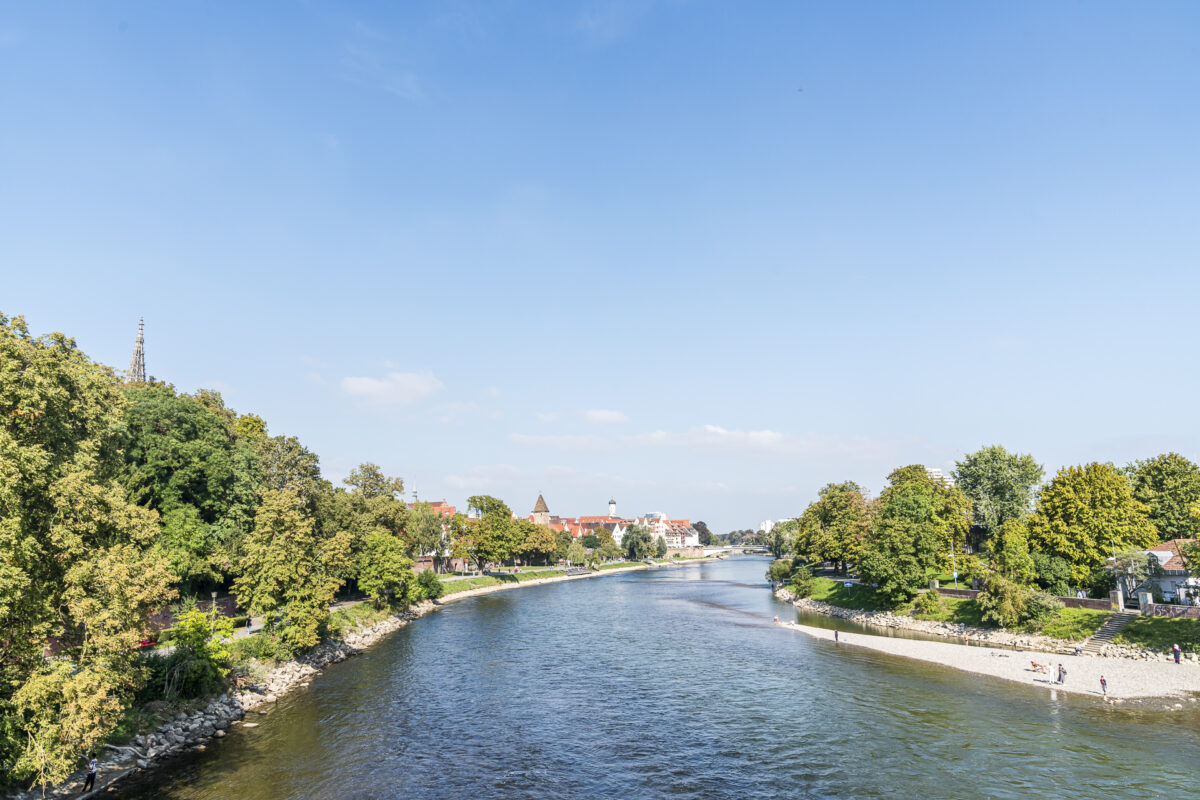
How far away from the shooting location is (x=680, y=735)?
1443 inches

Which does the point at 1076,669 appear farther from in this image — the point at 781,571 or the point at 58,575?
the point at 781,571

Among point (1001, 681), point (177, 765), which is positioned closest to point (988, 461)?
point (1001, 681)

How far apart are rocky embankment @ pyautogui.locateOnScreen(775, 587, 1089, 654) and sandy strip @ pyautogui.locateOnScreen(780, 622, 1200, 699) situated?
1.98 m

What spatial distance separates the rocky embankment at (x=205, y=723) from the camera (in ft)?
95.9

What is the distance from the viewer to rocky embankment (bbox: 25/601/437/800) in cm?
2922

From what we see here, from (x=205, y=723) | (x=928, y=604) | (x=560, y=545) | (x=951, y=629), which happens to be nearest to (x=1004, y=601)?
(x=951, y=629)

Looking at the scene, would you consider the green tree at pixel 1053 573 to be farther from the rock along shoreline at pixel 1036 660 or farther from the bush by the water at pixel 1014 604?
the rock along shoreline at pixel 1036 660

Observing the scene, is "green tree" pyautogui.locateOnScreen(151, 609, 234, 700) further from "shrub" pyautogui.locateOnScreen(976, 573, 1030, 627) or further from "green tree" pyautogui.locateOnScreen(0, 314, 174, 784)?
"shrub" pyautogui.locateOnScreen(976, 573, 1030, 627)

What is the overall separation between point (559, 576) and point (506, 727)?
11538 centimetres

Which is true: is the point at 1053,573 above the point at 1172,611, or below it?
above

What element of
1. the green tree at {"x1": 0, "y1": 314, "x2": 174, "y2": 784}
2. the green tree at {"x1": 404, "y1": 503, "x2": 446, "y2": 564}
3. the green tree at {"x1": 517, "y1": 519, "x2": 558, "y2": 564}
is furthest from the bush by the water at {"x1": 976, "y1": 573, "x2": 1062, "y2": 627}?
the green tree at {"x1": 517, "y1": 519, "x2": 558, "y2": 564}

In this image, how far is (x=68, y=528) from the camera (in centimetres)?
2623

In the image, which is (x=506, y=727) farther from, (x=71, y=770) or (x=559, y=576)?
(x=559, y=576)

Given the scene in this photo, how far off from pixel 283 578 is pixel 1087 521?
80279 millimetres
